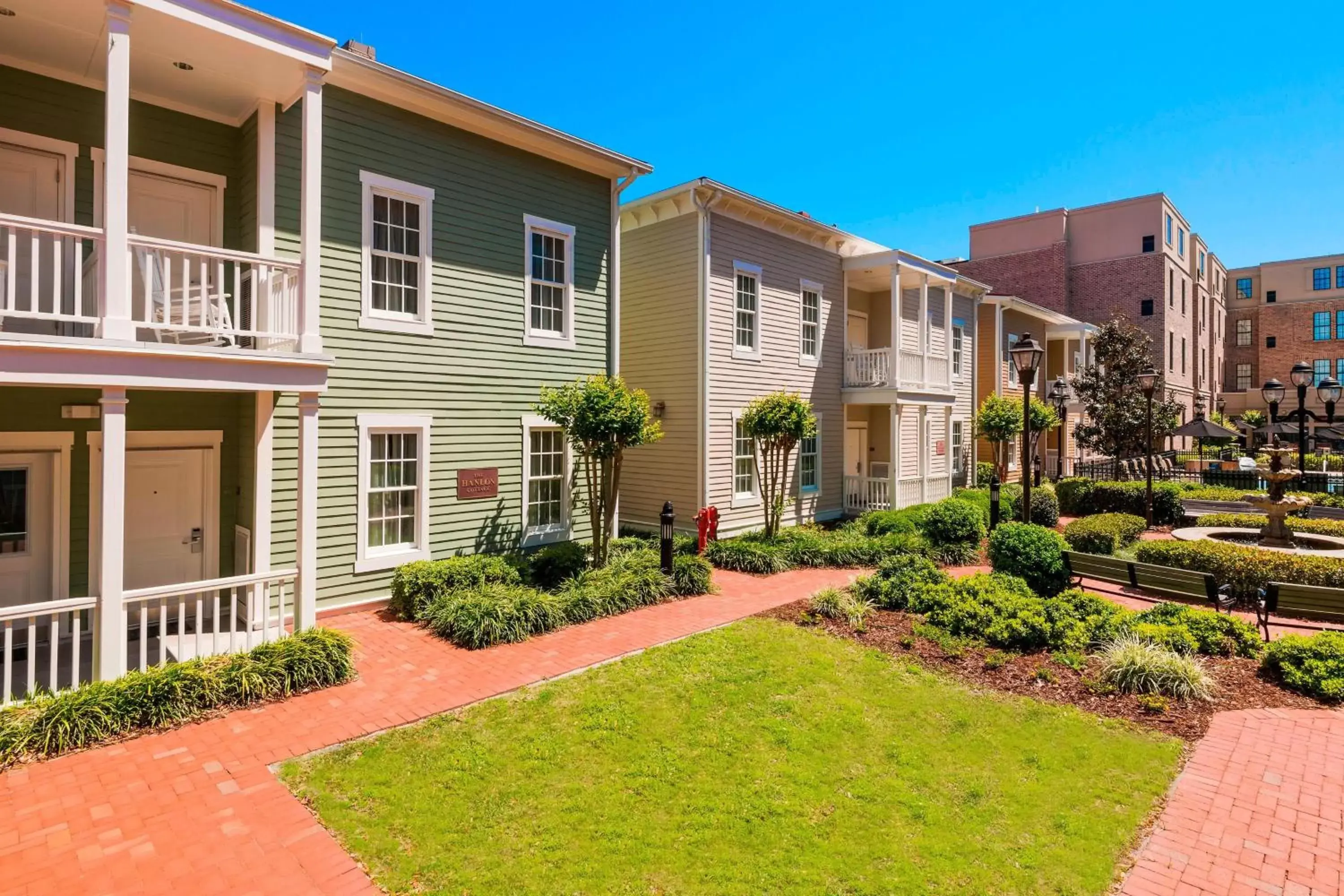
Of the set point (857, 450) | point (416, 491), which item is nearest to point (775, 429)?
point (416, 491)

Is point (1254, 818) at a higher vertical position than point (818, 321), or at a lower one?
lower

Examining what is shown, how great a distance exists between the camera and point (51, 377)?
602 cm

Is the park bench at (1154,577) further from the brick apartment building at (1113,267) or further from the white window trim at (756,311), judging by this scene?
the brick apartment building at (1113,267)

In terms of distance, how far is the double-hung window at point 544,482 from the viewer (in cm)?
1160

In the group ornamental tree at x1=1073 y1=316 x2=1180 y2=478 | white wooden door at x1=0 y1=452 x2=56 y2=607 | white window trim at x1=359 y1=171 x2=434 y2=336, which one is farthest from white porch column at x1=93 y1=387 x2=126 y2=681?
ornamental tree at x1=1073 y1=316 x2=1180 y2=478

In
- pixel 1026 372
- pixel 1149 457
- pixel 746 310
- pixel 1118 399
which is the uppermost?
pixel 746 310

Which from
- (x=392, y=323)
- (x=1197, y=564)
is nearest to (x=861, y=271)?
(x=1197, y=564)

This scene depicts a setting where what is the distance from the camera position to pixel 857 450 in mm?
20328

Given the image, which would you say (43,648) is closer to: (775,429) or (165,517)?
(165,517)

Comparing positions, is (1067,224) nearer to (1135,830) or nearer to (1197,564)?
(1197,564)

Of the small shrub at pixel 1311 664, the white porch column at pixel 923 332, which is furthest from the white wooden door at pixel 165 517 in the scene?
the white porch column at pixel 923 332

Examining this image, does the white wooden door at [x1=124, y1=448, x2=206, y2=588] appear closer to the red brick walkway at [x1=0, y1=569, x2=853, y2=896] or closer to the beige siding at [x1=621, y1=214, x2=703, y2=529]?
the red brick walkway at [x1=0, y1=569, x2=853, y2=896]

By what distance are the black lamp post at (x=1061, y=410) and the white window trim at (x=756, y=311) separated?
1056cm

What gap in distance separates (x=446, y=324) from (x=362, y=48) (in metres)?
4.33
